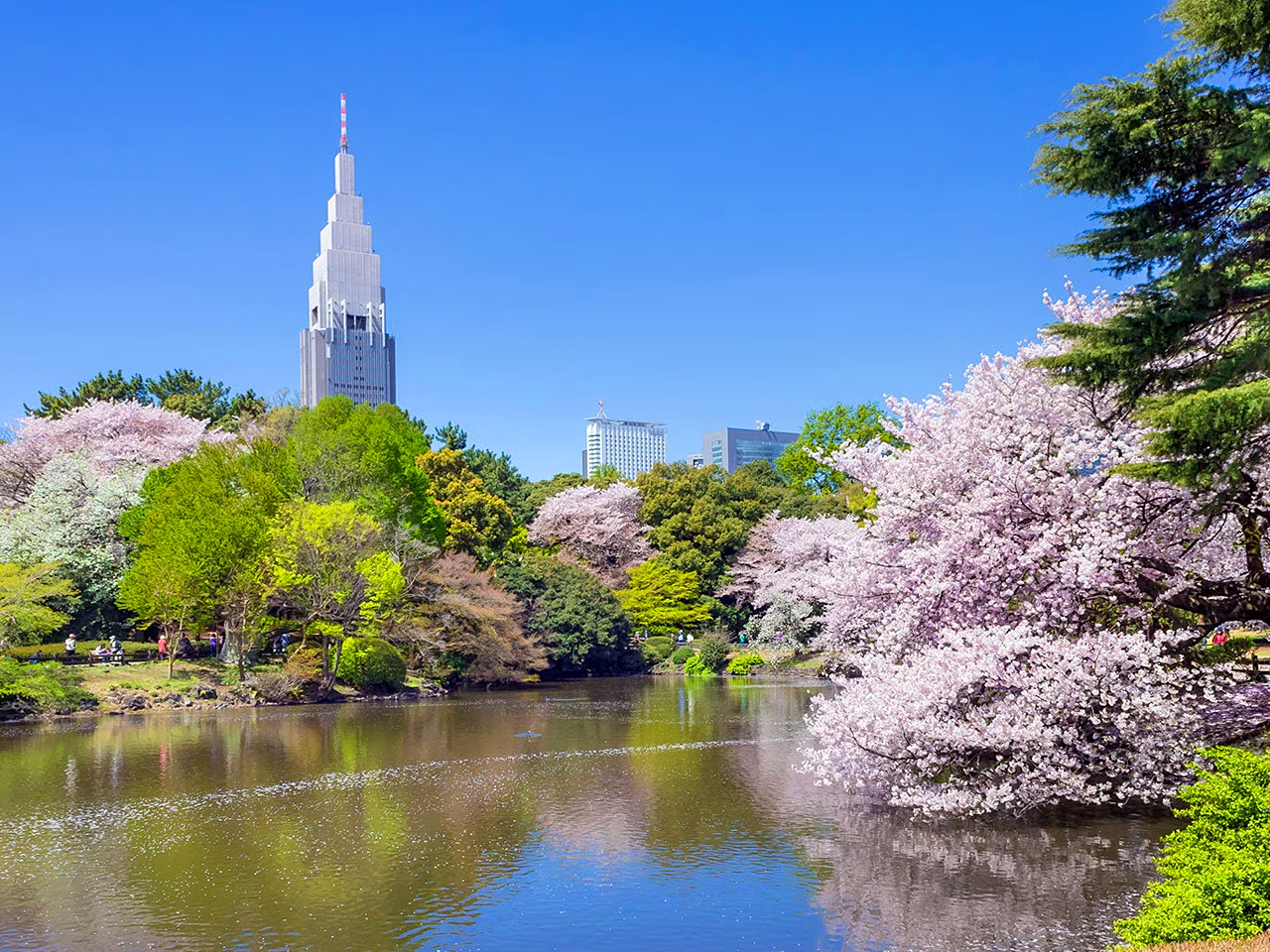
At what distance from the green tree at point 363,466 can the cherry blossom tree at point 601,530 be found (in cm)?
1297

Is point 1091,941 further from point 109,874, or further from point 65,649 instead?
point 65,649

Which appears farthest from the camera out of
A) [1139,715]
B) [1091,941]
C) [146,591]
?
[146,591]

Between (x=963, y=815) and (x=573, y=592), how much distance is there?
30652 millimetres

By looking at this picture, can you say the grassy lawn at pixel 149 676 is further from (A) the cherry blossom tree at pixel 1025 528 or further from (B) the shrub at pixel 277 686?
(A) the cherry blossom tree at pixel 1025 528

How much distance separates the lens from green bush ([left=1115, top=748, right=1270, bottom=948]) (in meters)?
6.55

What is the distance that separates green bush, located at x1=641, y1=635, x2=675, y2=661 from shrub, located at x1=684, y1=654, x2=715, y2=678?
7.04ft

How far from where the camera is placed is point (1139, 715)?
40.8 ft

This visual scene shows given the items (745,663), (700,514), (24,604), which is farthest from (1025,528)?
(700,514)

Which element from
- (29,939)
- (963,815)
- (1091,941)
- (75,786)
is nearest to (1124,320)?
(1091,941)

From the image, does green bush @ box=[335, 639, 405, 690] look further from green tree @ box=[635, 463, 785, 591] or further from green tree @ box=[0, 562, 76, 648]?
green tree @ box=[635, 463, 785, 591]

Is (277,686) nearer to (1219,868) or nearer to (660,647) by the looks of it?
(660,647)

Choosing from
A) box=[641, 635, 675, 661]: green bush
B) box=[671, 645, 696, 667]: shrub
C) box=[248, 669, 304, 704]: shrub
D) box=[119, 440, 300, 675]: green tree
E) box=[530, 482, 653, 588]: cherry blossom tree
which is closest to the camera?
box=[119, 440, 300, 675]: green tree

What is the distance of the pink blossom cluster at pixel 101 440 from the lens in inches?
1683

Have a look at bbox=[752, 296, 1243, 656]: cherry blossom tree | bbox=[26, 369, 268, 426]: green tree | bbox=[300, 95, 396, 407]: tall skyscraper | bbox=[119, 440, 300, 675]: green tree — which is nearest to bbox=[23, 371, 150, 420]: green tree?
bbox=[26, 369, 268, 426]: green tree
